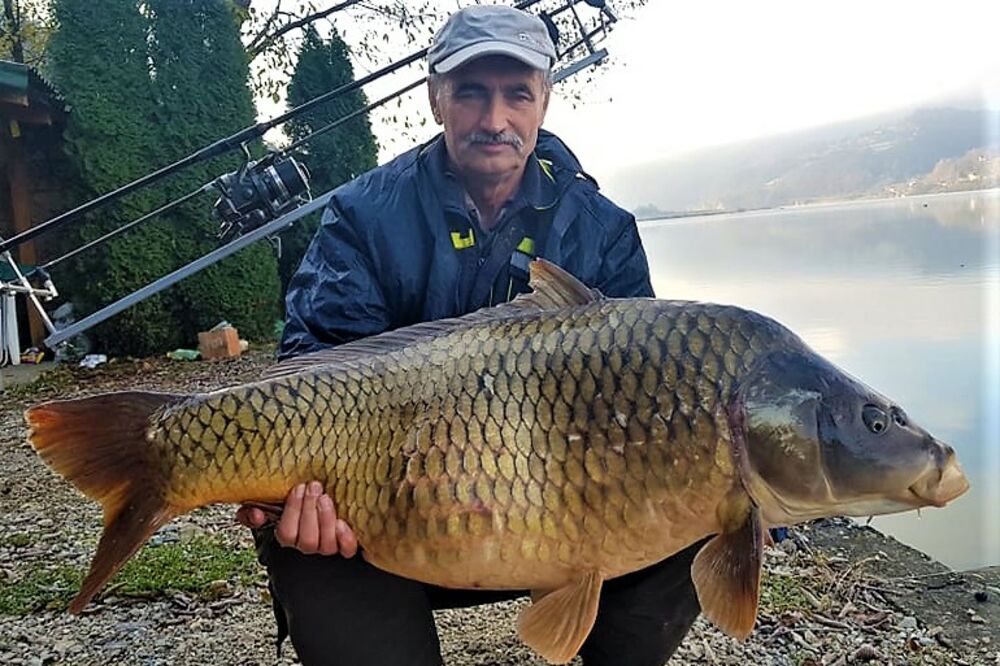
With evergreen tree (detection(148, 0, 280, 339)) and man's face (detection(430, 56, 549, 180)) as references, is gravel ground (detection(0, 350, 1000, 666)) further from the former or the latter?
evergreen tree (detection(148, 0, 280, 339))

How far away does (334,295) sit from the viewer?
5.02ft

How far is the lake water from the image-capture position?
317 centimetres

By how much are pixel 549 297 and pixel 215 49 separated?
6386mm

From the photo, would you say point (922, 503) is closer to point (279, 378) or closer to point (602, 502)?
point (602, 502)

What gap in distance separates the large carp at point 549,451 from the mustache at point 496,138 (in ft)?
1.56

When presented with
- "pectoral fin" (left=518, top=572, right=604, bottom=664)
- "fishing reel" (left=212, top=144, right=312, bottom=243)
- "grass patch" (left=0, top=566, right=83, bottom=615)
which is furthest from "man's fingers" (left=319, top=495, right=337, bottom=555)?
"fishing reel" (left=212, top=144, right=312, bottom=243)

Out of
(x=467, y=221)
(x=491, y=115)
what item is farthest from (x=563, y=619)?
(x=491, y=115)

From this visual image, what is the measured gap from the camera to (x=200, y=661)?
184 centimetres

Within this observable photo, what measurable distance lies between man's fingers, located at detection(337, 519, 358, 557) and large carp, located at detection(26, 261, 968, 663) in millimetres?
14

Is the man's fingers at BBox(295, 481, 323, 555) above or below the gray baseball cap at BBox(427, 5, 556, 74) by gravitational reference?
below

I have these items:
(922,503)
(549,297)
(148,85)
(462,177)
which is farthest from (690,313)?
(148,85)

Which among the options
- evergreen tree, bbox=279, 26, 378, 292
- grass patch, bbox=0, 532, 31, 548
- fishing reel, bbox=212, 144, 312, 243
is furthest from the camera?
evergreen tree, bbox=279, 26, 378, 292

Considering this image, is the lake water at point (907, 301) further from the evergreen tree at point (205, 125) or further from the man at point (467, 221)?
the evergreen tree at point (205, 125)

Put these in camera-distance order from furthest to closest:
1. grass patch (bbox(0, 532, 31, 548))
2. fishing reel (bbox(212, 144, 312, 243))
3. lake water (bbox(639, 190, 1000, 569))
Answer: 1. fishing reel (bbox(212, 144, 312, 243))
2. lake water (bbox(639, 190, 1000, 569))
3. grass patch (bbox(0, 532, 31, 548))
